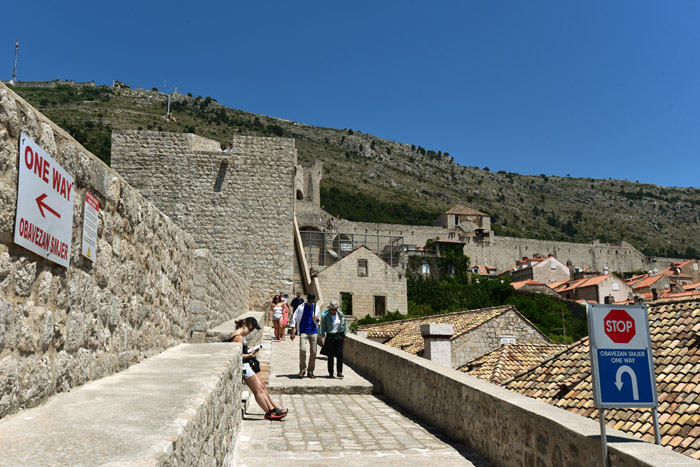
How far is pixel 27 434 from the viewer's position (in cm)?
204

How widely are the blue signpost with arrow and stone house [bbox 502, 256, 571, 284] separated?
55.8 meters

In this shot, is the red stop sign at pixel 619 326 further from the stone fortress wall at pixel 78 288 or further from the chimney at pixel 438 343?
the chimney at pixel 438 343

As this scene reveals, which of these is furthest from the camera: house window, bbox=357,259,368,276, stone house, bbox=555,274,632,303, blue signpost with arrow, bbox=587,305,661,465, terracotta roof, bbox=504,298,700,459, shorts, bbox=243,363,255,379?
stone house, bbox=555,274,632,303

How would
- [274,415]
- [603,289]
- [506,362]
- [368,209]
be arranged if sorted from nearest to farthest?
[274,415]
[506,362]
[603,289]
[368,209]

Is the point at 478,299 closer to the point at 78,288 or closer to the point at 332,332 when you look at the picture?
the point at 332,332

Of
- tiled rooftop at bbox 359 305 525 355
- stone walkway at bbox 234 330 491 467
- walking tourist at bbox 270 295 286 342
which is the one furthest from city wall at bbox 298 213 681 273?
stone walkway at bbox 234 330 491 467

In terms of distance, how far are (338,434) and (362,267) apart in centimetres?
2447

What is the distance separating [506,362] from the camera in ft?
40.4

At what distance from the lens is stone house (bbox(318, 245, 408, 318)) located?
98.3ft

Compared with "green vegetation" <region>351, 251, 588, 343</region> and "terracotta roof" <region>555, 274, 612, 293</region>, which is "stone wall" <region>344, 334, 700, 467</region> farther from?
"terracotta roof" <region>555, 274, 612, 293</region>

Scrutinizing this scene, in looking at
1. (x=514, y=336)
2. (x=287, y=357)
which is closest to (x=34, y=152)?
(x=287, y=357)

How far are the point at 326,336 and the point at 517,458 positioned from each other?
542 centimetres

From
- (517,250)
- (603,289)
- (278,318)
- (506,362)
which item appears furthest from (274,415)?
(517,250)

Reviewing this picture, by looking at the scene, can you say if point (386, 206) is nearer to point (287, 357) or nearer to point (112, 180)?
point (287, 357)
